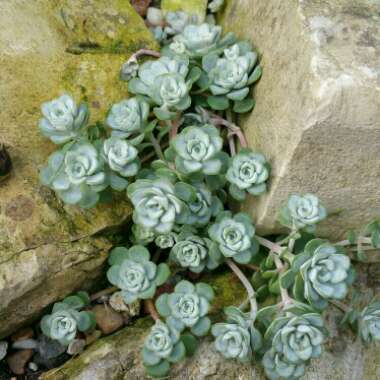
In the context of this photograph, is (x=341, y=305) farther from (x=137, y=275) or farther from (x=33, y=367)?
(x=33, y=367)

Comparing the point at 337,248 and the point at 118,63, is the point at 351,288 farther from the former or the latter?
the point at 118,63

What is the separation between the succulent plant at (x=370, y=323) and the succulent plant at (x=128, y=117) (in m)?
1.07

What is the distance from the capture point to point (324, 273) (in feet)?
5.87

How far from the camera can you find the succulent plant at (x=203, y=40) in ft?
7.19

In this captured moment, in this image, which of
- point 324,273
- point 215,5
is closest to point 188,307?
point 324,273

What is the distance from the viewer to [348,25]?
1.85 meters

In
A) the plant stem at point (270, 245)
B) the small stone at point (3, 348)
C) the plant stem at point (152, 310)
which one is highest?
the plant stem at point (270, 245)

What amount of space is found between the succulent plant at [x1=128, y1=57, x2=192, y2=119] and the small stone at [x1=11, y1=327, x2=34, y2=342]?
971 millimetres

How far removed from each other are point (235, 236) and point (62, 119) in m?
0.72

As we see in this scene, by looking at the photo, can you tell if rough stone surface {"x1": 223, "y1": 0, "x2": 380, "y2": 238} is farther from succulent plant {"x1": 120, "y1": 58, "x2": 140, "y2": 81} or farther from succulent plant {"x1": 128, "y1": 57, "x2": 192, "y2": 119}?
succulent plant {"x1": 120, "y1": 58, "x2": 140, "y2": 81}

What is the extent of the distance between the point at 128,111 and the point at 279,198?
629 millimetres

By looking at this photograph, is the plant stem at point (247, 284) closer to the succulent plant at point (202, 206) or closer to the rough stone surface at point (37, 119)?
the succulent plant at point (202, 206)

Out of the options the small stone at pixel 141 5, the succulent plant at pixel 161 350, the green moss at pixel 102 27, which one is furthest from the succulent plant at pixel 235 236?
the small stone at pixel 141 5

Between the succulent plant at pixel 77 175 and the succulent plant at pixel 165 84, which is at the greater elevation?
the succulent plant at pixel 165 84
